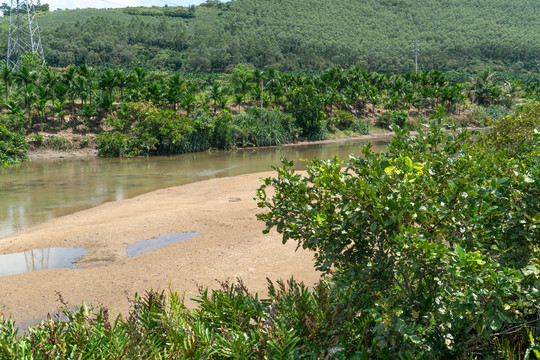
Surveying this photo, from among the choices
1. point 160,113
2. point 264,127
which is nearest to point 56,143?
point 160,113

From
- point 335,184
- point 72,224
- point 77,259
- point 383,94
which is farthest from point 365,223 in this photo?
point 383,94

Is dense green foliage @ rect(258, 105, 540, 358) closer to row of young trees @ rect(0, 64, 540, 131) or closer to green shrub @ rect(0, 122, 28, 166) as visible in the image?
row of young trees @ rect(0, 64, 540, 131)

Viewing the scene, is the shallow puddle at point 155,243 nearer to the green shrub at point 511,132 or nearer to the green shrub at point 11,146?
the green shrub at point 511,132

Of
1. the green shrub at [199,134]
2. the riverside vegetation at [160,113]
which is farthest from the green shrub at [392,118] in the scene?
the green shrub at [199,134]

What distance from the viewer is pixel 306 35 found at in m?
120

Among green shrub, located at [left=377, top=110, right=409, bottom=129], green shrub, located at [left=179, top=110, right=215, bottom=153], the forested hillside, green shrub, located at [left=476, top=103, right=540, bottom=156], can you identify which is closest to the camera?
green shrub, located at [left=476, top=103, right=540, bottom=156]

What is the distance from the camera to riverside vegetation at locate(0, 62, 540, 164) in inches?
1209

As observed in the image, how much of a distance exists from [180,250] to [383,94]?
150 feet

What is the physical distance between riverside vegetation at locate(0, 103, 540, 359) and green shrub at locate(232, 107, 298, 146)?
100 feet

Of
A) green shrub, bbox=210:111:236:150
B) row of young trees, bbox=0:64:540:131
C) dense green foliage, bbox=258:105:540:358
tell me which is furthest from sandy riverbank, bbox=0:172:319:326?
green shrub, bbox=210:111:236:150

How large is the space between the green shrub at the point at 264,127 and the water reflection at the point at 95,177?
1695 mm

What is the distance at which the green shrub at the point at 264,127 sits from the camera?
3512 centimetres

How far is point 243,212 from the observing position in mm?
13977

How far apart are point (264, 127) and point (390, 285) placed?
1274 inches
